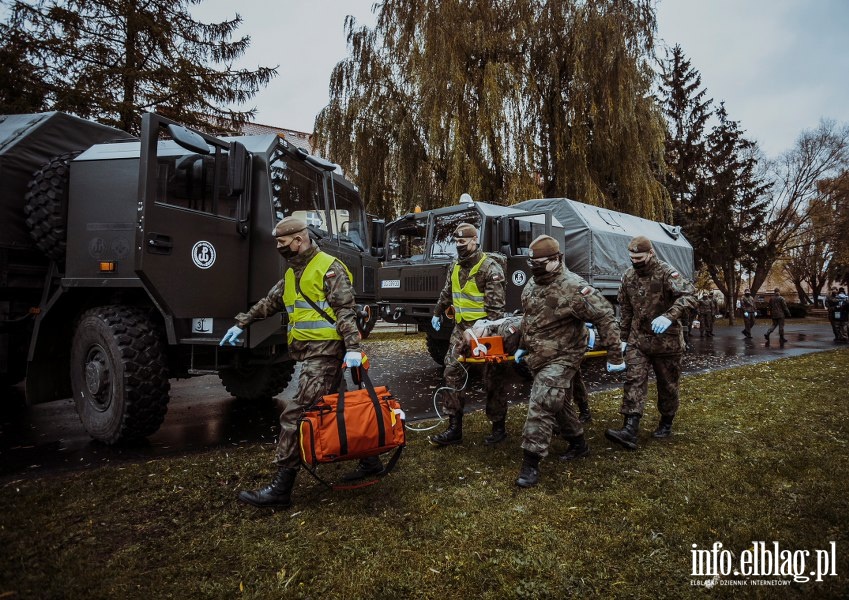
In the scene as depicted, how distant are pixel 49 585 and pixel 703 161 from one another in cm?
3116

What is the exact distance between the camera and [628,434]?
4.71 metres

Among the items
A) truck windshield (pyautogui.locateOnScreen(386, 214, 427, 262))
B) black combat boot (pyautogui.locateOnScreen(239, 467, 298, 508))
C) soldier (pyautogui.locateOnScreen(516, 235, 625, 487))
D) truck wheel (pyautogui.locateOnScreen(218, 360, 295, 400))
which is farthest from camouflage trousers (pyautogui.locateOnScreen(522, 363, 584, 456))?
truck windshield (pyautogui.locateOnScreen(386, 214, 427, 262))

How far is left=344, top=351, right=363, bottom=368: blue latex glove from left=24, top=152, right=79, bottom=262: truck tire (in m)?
3.36

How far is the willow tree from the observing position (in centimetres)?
1445

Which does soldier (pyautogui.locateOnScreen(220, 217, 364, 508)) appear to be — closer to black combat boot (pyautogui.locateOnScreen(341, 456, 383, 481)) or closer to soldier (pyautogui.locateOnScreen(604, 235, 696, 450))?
black combat boot (pyautogui.locateOnScreen(341, 456, 383, 481))

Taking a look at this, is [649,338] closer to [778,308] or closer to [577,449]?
[577,449]

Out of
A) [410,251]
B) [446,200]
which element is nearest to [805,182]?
[446,200]

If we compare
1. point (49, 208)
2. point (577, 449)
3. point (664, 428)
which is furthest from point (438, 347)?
point (49, 208)

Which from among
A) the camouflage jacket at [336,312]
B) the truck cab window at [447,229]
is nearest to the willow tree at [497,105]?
the truck cab window at [447,229]

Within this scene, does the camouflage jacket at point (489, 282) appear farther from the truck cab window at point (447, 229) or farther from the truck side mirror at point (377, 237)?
the truck cab window at point (447, 229)

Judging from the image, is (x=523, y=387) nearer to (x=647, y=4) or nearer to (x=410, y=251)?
(x=410, y=251)

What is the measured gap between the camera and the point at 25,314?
527 cm

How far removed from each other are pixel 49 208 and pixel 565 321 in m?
4.76

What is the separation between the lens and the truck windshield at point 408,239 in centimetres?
946
